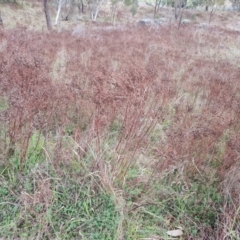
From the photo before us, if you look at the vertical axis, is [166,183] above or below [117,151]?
below

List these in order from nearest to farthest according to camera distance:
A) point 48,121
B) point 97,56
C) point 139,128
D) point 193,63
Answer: point 139,128 < point 48,121 < point 97,56 < point 193,63

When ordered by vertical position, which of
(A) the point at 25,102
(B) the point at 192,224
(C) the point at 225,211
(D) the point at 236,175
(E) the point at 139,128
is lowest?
(B) the point at 192,224

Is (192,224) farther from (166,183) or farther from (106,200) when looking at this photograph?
(106,200)

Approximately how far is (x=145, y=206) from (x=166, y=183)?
407 millimetres

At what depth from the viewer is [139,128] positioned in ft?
Result: 9.38

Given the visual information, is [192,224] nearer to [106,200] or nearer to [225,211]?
[225,211]

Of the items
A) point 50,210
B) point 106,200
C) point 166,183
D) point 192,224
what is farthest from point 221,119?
point 50,210

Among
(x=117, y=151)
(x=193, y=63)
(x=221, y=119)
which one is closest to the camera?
(x=117, y=151)

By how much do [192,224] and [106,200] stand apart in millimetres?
851

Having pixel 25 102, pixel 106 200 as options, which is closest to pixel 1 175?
pixel 25 102

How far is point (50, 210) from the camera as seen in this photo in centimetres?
217

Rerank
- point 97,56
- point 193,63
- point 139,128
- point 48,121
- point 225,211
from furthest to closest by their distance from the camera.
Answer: point 193,63 → point 97,56 → point 48,121 → point 139,128 → point 225,211

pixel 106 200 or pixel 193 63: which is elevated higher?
pixel 193 63

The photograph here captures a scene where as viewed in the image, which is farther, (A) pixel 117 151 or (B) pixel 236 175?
(A) pixel 117 151
